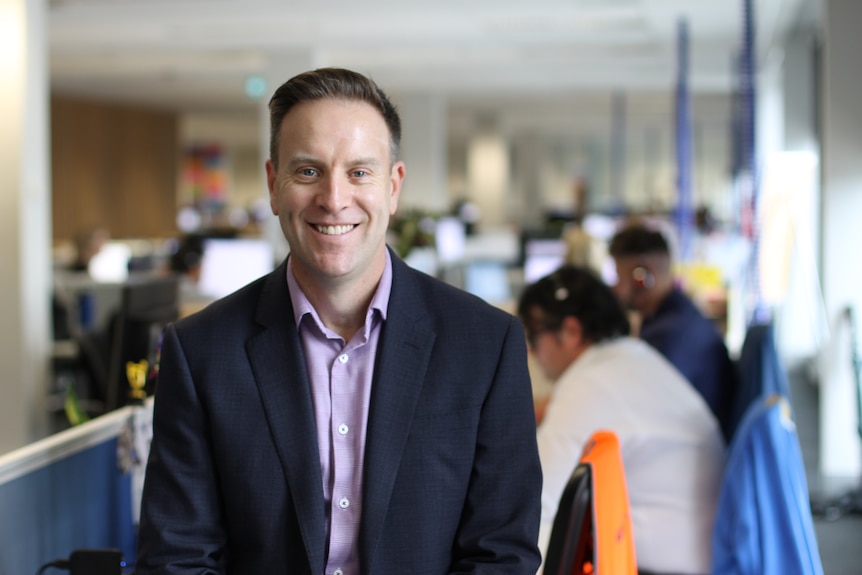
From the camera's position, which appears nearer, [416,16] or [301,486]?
[301,486]

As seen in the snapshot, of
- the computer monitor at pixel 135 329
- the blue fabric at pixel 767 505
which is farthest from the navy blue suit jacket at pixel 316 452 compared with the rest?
the computer monitor at pixel 135 329

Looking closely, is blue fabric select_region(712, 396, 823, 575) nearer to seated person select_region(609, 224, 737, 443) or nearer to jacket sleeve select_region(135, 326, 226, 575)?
seated person select_region(609, 224, 737, 443)

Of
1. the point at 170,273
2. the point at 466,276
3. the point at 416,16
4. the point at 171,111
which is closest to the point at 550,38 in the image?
the point at 416,16

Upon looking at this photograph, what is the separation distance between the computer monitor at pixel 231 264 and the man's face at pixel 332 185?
23.1 ft

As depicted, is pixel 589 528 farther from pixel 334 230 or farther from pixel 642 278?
pixel 642 278

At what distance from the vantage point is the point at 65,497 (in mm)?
2572

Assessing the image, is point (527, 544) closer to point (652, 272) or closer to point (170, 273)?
point (652, 272)

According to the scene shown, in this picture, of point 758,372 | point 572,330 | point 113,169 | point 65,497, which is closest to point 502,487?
point 65,497

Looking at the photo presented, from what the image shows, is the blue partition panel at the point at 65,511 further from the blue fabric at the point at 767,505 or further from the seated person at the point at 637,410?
the blue fabric at the point at 767,505

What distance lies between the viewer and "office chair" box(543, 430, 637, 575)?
6.09ft

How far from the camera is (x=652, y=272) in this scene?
4.64 meters

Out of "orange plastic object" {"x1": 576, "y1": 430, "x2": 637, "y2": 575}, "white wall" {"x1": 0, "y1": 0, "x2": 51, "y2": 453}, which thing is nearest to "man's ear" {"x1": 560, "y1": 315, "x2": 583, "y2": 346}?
"orange plastic object" {"x1": 576, "y1": 430, "x2": 637, "y2": 575}

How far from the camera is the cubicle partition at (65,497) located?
7.72 feet

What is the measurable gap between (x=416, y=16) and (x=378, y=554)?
29.0ft
